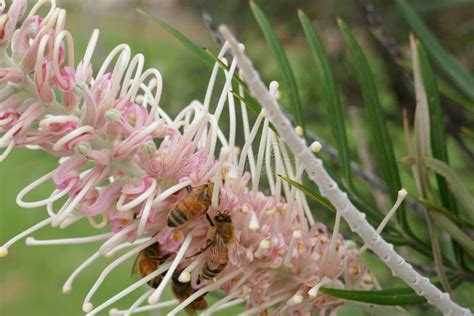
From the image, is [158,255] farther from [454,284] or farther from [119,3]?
[119,3]

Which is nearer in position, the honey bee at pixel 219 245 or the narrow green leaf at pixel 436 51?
the honey bee at pixel 219 245

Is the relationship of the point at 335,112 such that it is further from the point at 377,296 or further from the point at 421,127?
the point at 377,296

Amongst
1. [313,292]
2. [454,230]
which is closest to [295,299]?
[313,292]

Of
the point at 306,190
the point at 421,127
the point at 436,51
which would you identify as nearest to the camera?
the point at 306,190

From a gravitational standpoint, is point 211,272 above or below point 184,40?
below

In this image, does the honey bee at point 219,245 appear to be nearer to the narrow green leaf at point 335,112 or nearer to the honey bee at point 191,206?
the honey bee at point 191,206

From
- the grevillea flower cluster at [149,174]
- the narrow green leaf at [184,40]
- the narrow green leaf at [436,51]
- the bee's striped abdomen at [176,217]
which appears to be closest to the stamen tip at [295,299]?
the grevillea flower cluster at [149,174]
